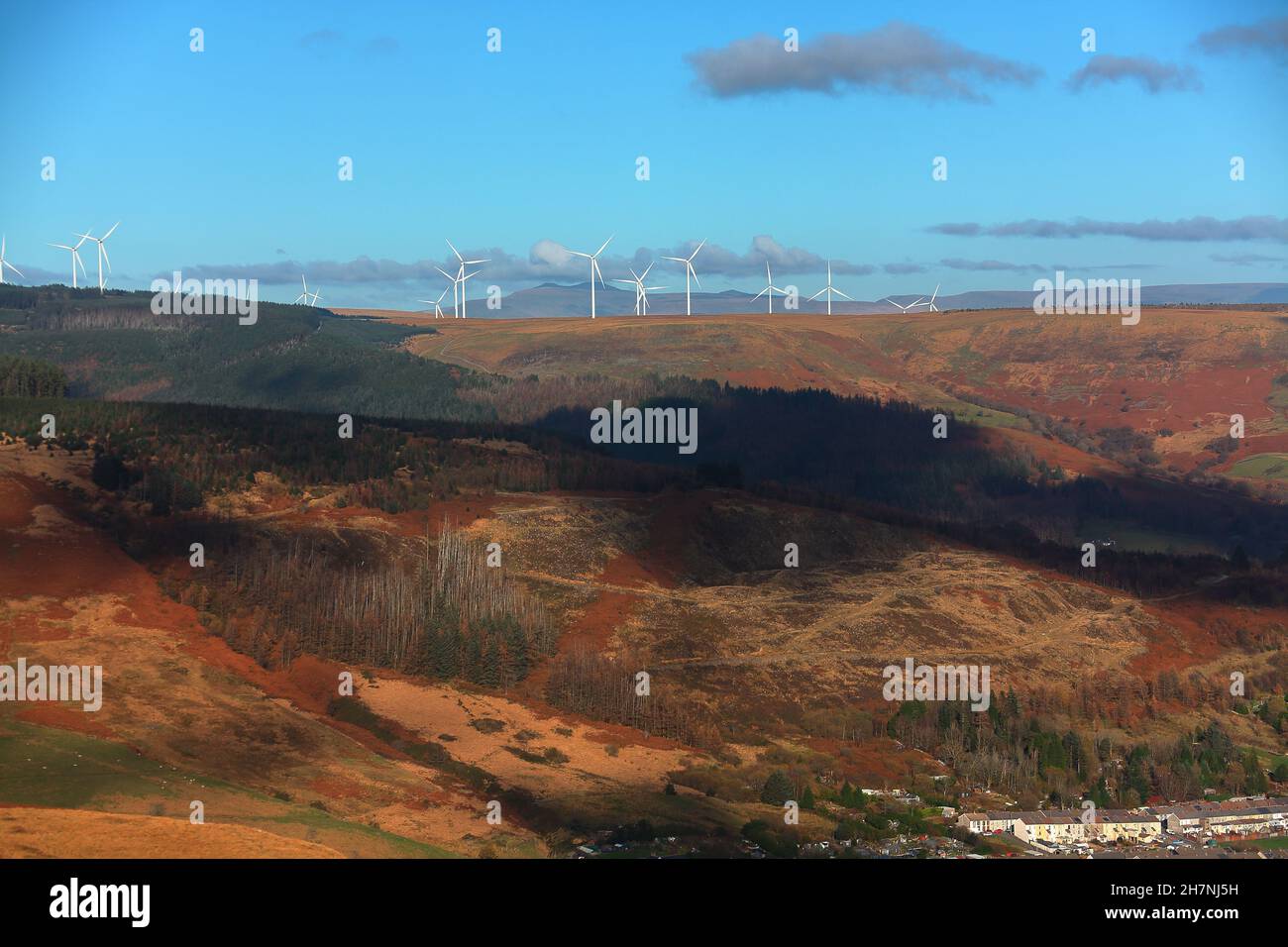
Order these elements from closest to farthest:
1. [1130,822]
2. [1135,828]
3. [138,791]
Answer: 1. [138,791]
2. [1135,828]
3. [1130,822]

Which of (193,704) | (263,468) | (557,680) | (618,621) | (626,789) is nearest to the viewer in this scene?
(626,789)

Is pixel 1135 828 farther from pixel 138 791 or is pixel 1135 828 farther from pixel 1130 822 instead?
pixel 138 791

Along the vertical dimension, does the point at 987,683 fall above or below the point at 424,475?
below

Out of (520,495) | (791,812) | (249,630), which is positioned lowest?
(791,812)

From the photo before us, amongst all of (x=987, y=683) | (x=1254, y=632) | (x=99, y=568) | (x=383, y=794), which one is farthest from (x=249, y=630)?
(x=1254, y=632)

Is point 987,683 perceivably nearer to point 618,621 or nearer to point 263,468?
point 618,621

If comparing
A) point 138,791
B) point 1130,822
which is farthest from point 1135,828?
point 138,791

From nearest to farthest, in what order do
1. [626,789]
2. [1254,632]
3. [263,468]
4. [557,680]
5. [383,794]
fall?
[383,794], [626,789], [557,680], [1254,632], [263,468]

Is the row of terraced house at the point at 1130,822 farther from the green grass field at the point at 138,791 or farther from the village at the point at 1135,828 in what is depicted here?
the green grass field at the point at 138,791
